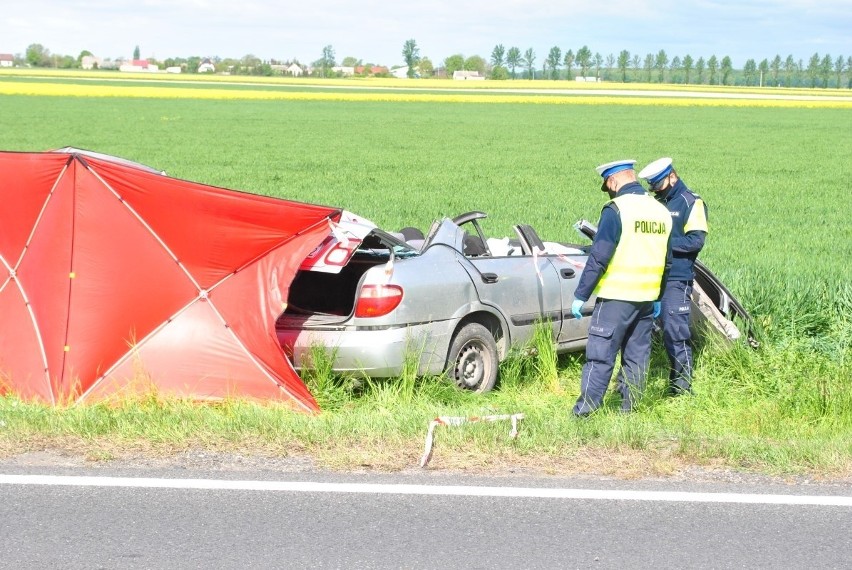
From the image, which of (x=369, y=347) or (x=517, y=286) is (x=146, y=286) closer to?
(x=369, y=347)

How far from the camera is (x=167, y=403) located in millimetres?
6297

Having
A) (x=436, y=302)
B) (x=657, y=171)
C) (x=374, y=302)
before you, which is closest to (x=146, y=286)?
(x=374, y=302)

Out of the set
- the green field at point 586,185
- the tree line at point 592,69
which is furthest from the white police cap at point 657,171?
the tree line at point 592,69

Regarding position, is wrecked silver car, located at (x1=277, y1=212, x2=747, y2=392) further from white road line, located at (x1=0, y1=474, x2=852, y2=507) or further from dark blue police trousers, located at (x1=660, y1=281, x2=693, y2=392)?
white road line, located at (x1=0, y1=474, x2=852, y2=507)

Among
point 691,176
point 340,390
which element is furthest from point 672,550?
point 691,176

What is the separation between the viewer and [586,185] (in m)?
25.6

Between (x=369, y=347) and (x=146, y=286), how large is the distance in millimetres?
1471

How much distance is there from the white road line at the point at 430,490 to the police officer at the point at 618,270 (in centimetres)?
128

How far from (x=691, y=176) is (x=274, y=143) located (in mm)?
16643

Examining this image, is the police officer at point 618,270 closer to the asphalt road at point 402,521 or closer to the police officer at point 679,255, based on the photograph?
the police officer at point 679,255

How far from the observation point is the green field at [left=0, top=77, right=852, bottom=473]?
20.2 ft

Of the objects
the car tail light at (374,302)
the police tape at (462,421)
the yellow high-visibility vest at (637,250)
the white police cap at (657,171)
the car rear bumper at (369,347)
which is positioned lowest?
the police tape at (462,421)

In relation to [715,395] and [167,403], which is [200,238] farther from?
[715,395]

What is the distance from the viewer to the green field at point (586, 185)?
20.2 feet
